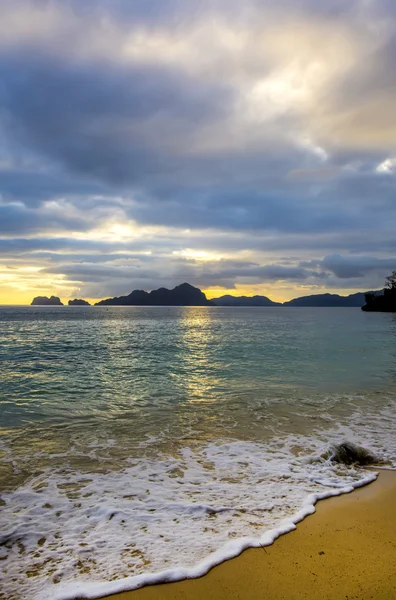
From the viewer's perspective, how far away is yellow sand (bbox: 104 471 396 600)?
4.21 metres

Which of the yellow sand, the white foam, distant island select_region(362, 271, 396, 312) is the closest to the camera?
the yellow sand

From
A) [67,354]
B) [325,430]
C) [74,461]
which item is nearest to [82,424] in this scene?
[74,461]

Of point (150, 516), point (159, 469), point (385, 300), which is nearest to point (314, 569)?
point (150, 516)

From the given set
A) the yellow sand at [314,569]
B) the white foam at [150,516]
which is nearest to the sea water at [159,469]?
the white foam at [150,516]

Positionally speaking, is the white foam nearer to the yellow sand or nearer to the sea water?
the sea water

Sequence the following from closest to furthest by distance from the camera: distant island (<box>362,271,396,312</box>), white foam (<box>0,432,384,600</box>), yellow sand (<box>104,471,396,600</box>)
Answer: yellow sand (<box>104,471,396,600</box>), white foam (<box>0,432,384,600</box>), distant island (<box>362,271,396,312</box>)

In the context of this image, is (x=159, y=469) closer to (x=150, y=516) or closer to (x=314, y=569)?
(x=150, y=516)

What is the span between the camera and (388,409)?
14.1 metres

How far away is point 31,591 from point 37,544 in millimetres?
1148

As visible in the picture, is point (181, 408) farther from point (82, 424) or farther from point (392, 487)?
point (392, 487)

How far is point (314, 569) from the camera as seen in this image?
4621mm

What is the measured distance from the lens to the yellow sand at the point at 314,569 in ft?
13.8

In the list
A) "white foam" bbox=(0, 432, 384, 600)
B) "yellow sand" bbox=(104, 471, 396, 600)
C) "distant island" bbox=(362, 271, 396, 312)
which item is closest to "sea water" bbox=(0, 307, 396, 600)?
"white foam" bbox=(0, 432, 384, 600)

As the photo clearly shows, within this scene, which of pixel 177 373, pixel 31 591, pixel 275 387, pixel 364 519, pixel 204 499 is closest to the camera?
pixel 31 591
